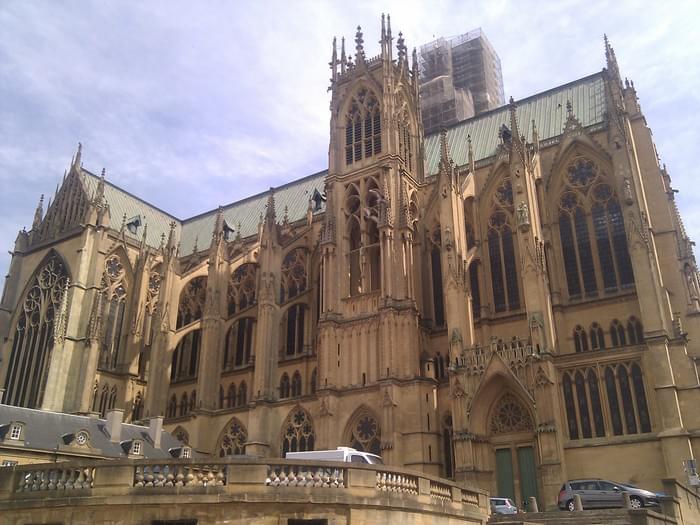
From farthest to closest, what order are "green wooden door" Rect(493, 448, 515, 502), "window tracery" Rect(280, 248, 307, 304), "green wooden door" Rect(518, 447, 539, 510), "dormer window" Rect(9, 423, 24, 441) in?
1. "window tracery" Rect(280, 248, 307, 304)
2. "dormer window" Rect(9, 423, 24, 441)
3. "green wooden door" Rect(493, 448, 515, 502)
4. "green wooden door" Rect(518, 447, 539, 510)

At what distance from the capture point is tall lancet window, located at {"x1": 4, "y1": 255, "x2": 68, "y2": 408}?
49.5 meters

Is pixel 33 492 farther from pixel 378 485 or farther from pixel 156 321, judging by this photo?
pixel 156 321

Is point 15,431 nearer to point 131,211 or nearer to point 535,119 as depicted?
point 131,211

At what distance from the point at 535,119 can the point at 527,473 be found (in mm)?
24795

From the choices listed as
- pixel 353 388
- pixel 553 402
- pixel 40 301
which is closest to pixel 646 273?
pixel 553 402

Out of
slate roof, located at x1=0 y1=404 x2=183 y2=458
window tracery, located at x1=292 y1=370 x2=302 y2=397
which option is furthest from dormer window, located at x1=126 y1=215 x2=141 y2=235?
window tracery, located at x1=292 y1=370 x2=302 y2=397

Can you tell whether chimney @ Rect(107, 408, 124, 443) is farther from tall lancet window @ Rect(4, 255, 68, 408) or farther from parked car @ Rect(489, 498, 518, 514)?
parked car @ Rect(489, 498, 518, 514)

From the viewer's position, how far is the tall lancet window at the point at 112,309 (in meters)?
51.1

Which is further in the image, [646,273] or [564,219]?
[564,219]

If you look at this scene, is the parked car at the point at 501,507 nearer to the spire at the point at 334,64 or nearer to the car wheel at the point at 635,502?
the car wheel at the point at 635,502

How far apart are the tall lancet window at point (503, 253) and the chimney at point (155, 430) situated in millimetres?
21054

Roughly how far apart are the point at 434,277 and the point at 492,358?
9.94 meters

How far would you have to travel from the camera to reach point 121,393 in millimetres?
49656

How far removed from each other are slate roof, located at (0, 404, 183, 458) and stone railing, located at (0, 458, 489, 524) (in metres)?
20.9
